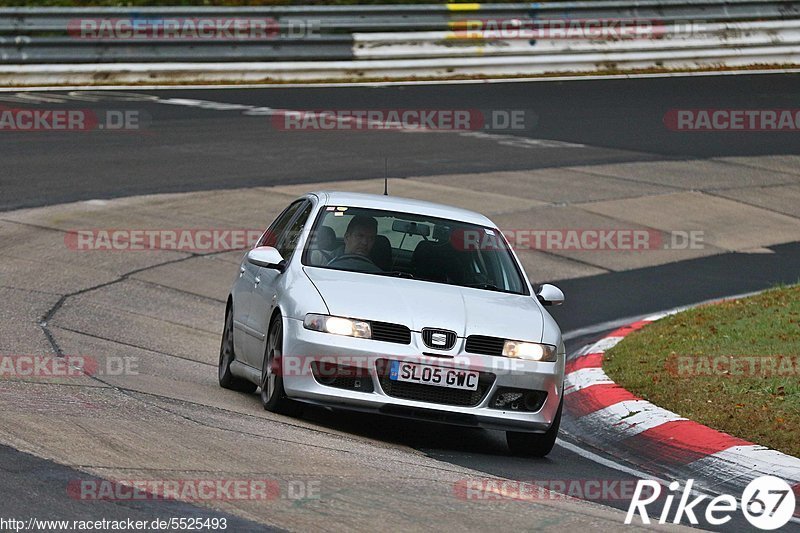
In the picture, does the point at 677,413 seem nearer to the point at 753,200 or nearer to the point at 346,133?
the point at 753,200

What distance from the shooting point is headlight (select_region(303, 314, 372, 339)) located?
8.01 metres

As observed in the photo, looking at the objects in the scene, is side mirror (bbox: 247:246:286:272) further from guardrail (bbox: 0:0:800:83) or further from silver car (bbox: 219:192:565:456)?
guardrail (bbox: 0:0:800:83)

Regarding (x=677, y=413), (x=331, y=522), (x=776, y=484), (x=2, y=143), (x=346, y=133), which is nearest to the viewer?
(x=331, y=522)

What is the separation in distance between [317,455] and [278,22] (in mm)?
20457

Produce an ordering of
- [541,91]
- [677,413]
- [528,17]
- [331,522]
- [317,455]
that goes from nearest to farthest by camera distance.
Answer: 1. [331,522]
2. [317,455]
3. [677,413]
4. [541,91]
5. [528,17]

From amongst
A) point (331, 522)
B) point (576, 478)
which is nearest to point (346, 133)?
point (576, 478)

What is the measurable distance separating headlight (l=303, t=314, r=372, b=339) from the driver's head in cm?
107

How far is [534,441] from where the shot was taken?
838cm

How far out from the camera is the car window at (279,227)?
999cm

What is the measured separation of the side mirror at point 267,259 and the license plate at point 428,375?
137 centimetres

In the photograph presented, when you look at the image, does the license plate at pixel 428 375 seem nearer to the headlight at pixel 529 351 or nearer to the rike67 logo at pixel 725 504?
the headlight at pixel 529 351

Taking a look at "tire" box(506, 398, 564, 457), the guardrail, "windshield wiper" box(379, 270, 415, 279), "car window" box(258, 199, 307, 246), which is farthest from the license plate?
the guardrail

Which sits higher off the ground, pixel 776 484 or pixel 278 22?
pixel 278 22

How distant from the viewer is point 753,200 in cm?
1961
